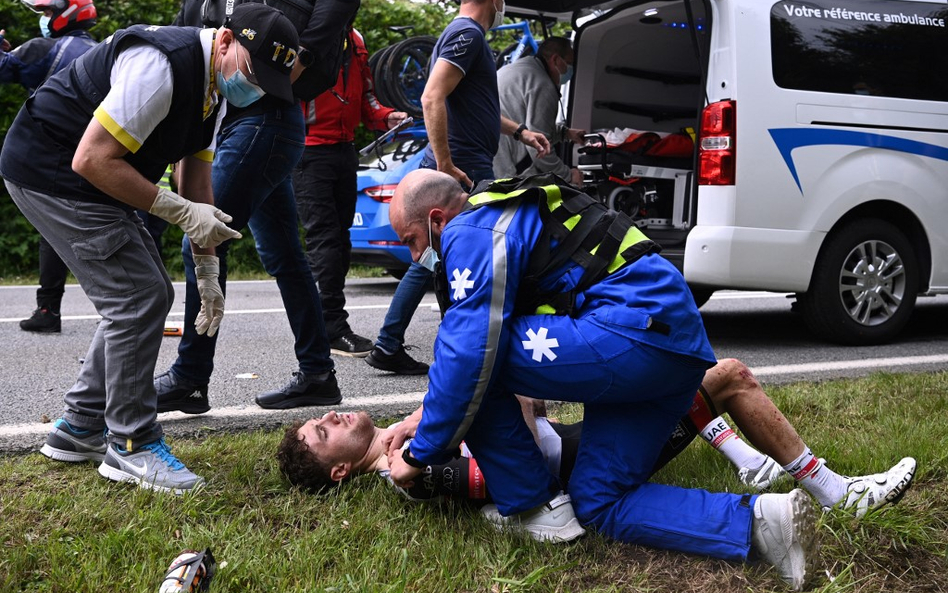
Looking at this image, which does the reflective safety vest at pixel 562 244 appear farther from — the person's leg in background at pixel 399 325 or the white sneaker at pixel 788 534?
the person's leg in background at pixel 399 325

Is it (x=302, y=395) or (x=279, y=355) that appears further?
(x=279, y=355)

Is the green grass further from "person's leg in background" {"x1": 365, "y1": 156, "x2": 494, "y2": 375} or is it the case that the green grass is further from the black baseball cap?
"person's leg in background" {"x1": 365, "y1": 156, "x2": 494, "y2": 375}

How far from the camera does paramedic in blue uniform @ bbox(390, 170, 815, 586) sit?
8.71ft

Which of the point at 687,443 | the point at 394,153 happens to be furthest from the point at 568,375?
the point at 394,153

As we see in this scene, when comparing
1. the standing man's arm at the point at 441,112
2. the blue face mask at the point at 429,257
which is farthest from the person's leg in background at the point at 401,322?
the blue face mask at the point at 429,257

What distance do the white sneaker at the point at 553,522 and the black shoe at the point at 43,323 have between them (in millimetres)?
4785

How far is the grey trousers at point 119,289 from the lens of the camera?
10.5 feet

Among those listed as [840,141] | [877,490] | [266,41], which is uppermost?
[266,41]

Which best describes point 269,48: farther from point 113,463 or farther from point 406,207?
point 113,463

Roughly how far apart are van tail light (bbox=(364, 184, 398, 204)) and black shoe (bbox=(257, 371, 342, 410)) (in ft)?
14.1

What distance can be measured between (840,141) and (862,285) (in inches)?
35.7

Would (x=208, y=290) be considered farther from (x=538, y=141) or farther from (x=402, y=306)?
(x=538, y=141)

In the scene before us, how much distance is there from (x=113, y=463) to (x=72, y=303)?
5335 mm

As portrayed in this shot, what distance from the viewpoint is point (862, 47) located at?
6.13 m
